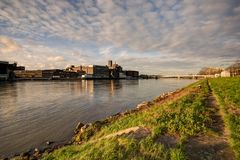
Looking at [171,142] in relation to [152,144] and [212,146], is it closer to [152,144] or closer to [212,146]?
[152,144]

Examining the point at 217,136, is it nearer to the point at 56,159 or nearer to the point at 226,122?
the point at 226,122

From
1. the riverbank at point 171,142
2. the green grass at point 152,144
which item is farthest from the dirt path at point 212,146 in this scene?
the green grass at point 152,144

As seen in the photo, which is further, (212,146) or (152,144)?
(152,144)

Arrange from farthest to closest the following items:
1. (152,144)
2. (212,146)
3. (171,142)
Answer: (171,142) → (152,144) → (212,146)

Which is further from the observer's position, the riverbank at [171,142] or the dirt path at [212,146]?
the riverbank at [171,142]

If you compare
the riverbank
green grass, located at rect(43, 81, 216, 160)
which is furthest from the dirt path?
green grass, located at rect(43, 81, 216, 160)

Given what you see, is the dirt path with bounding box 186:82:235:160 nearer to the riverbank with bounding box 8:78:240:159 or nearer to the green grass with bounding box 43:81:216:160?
the riverbank with bounding box 8:78:240:159

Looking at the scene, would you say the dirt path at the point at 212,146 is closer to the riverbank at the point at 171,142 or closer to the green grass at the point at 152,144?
the riverbank at the point at 171,142

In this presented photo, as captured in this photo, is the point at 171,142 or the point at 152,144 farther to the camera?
the point at 171,142

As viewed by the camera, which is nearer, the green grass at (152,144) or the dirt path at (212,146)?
the dirt path at (212,146)

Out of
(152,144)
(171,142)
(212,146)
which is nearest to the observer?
(212,146)

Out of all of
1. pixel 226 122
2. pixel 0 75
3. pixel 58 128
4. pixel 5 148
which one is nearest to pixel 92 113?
pixel 58 128

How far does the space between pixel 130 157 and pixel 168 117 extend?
574 centimetres

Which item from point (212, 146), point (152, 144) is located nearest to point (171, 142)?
point (152, 144)
